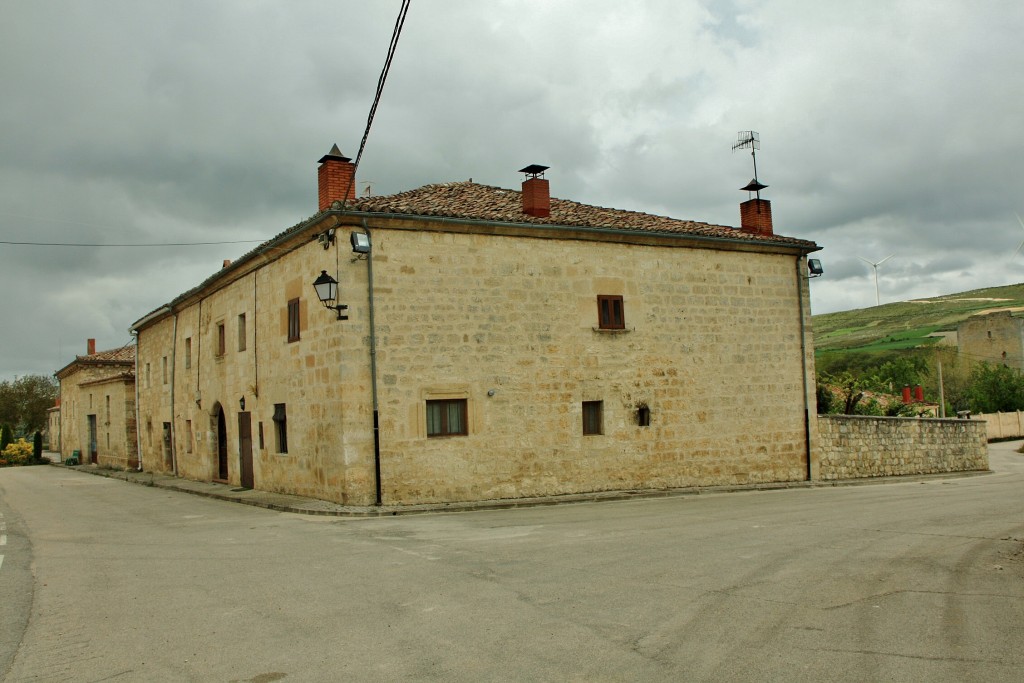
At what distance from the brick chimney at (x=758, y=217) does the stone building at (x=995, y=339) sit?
2047 inches

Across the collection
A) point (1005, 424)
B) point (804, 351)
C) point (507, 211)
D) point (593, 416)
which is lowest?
point (1005, 424)

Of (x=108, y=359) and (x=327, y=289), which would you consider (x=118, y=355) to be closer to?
(x=108, y=359)

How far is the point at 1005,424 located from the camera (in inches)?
1811

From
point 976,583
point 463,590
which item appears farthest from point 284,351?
point 976,583

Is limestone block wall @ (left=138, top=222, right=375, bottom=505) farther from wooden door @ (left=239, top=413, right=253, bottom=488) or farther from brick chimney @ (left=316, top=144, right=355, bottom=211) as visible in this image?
brick chimney @ (left=316, top=144, right=355, bottom=211)

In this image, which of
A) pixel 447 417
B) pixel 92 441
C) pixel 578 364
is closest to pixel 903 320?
pixel 92 441

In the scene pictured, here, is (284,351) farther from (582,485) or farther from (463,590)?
(463,590)

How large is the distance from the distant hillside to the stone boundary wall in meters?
38.9

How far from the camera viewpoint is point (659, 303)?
61.3 feet

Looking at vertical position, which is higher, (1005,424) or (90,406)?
(90,406)

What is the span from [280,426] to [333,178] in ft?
18.4

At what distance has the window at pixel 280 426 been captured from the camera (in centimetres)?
1823

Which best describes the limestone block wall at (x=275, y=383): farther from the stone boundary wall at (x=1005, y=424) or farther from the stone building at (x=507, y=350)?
the stone boundary wall at (x=1005, y=424)

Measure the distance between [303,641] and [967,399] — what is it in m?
57.1
